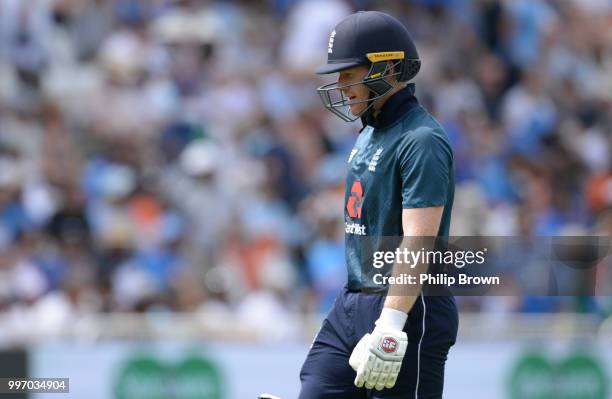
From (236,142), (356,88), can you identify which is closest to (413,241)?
(356,88)

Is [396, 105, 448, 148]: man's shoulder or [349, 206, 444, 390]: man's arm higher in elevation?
[396, 105, 448, 148]: man's shoulder

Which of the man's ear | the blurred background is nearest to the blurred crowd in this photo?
the blurred background

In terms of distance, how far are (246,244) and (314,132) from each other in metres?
1.67

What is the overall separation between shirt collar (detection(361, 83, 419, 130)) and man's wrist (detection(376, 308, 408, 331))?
32.2 inches

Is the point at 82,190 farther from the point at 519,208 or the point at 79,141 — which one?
the point at 519,208

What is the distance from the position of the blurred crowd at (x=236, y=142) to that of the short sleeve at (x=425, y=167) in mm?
4864

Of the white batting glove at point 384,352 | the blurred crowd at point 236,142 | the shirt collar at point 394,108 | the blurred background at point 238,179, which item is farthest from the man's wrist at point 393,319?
the blurred crowd at point 236,142

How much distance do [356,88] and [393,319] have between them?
39.6 inches

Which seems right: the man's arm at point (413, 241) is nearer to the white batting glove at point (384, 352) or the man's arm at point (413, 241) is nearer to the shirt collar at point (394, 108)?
the white batting glove at point (384, 352)

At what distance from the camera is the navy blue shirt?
493 cm

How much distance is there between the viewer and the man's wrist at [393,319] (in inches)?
191

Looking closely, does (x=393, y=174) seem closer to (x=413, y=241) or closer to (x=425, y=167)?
(x=425, y=167)

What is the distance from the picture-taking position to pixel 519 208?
10984mm

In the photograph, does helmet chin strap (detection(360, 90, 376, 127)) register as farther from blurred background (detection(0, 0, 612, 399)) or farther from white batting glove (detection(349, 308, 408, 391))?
blurred background (detection(0, 0, 612, 399))
